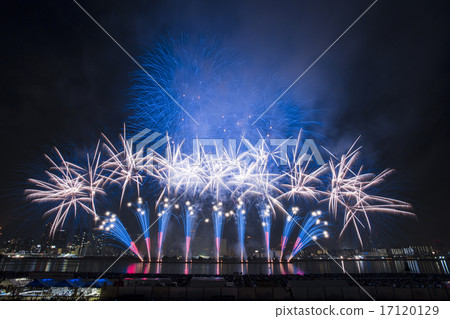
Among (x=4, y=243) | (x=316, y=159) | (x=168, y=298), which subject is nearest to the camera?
(x=168, y=298)

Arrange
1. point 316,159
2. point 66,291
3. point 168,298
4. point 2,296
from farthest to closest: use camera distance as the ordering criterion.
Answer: point 316,159 → point 66,291 → point 2,296 → point 168,298

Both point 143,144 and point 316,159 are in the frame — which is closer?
point 143,144

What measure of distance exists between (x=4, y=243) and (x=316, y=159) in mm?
245655

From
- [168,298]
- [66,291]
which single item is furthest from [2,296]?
[168,298]

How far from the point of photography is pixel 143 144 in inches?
1136
